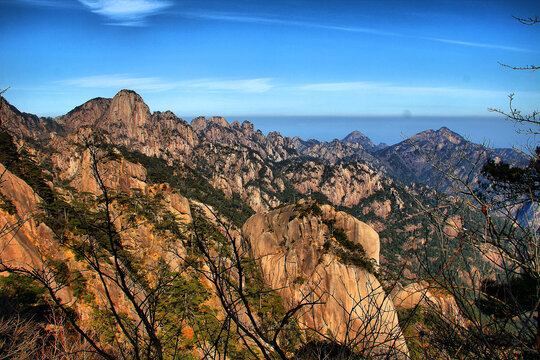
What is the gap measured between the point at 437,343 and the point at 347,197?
545 ft

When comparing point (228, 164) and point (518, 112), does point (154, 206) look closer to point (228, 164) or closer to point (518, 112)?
point (518, 112)

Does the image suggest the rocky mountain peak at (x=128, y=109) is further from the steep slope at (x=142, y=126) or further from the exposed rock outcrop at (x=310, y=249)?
the exposed rock outcrop at (x=310, y=249)

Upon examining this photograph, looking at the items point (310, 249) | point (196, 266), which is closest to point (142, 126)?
point (310, 249)

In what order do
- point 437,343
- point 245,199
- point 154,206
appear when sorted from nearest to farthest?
point 437,343
point 154,206
point 245,199

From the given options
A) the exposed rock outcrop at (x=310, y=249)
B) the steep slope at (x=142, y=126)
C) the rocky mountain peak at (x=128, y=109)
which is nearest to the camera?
the exposed rock outcrop at (x=310, y=249)

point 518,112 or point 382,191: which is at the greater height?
point 518,112

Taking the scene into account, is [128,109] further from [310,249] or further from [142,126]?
[310,249]

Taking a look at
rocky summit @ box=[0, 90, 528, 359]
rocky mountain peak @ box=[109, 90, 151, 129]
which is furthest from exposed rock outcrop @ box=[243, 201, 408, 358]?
rocky mountain peak @ box=[109, 90, 151, 129]

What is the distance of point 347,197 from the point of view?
165 meters

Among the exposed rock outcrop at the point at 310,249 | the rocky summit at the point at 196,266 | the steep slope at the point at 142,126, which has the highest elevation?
the steep slope at the point at 142,126

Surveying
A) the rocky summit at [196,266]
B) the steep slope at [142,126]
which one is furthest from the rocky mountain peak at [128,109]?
the rocky summit at [196,266]

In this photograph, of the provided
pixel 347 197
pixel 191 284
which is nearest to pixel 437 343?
pixel 191 284

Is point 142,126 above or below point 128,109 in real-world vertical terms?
below

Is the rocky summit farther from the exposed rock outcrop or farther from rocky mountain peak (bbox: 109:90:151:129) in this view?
rocky mountain peak (bbox: 109:90:151:129)
